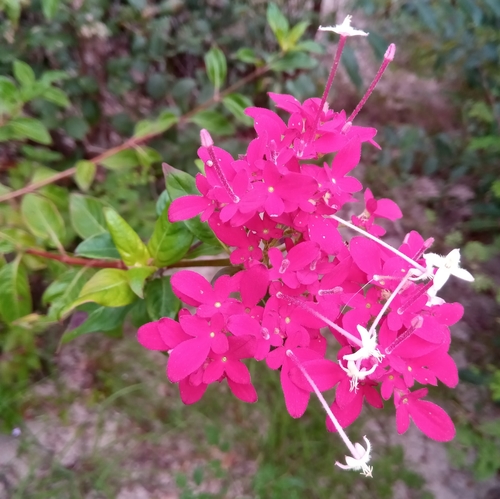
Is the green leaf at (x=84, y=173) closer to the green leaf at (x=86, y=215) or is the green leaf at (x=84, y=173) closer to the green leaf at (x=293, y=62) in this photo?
the green leaf at (x=86, y=215)

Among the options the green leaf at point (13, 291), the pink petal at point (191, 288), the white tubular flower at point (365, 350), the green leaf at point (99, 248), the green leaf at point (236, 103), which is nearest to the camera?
the white tubular flower at point (365, 350)

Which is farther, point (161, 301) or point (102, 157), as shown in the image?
point (102, 157)

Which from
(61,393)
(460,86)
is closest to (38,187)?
(61,393)

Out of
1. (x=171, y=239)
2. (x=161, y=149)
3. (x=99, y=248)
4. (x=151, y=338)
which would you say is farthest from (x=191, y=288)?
(x=161, y=149)

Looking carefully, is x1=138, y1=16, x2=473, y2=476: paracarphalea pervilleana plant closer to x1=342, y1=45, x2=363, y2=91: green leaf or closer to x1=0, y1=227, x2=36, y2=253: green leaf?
x1=0, y1=227, x2=36, y2=253: green leaf

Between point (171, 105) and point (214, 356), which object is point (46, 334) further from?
point (214, 356)

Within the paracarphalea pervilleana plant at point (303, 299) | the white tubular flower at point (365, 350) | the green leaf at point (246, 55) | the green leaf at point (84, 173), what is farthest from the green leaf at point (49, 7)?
the white tubular flower at point (365, 350)

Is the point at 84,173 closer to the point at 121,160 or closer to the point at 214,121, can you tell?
the point at 121,160
